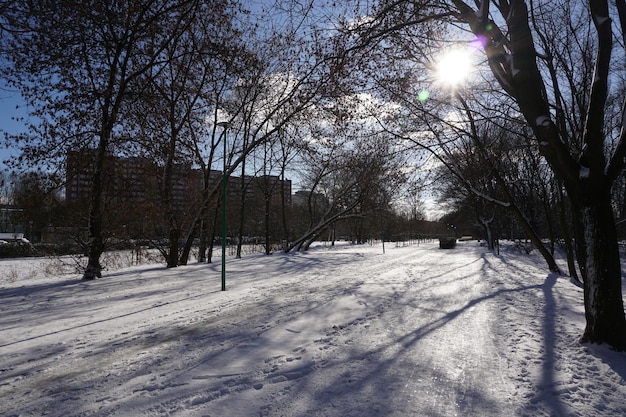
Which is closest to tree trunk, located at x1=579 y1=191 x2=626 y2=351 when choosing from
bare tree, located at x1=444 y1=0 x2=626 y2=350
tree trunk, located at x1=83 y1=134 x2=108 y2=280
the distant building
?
bare tree, located at x1=444 y1=0 x2=626 y2=350

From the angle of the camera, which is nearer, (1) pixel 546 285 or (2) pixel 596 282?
(2) pixel 596 282

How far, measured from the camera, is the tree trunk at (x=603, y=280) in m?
4.69

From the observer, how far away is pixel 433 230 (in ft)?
318

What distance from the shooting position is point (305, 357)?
433 centimetres

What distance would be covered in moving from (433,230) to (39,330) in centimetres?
9841

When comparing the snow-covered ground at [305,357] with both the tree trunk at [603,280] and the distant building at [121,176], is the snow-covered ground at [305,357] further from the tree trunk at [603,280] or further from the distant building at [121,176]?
the distant building at [121,176]

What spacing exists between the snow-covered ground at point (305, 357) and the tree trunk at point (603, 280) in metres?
0.28

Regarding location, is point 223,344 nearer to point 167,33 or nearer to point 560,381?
point 560,381

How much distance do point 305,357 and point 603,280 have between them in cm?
401

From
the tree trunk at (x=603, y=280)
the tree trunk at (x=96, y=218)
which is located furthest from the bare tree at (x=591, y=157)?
the tree trunk at (x=96, y=218)

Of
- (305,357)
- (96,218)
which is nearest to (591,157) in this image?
(305,357)

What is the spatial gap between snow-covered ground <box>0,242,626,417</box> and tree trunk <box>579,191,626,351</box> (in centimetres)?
28

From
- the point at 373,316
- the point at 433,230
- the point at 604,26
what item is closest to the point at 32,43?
the point at 373,316

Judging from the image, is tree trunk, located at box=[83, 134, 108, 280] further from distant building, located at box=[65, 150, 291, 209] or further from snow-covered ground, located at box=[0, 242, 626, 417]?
snow-covered ground, located at box=[0, 242, 626, 417]
